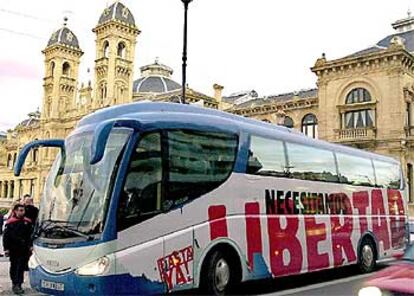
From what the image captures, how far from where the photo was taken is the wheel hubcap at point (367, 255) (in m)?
13.8

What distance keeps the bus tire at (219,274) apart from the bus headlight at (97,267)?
81.1 inches

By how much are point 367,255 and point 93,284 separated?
9056 mm

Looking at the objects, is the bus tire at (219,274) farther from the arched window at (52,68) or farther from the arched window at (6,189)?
the arched window at (6,189)

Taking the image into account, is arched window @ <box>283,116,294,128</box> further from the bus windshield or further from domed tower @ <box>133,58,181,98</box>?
the bus windshield

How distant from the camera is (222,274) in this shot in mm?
9312

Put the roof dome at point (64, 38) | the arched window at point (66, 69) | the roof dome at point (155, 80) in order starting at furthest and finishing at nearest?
the arched window at point (66, 69)
the roof dome at point (64, 38)
the roof dome at point (155, 80)

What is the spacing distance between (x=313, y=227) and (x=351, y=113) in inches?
1037

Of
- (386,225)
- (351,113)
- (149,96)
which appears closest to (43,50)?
(149,96)

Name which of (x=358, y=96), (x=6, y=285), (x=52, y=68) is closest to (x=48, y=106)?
(x=52, y=68)

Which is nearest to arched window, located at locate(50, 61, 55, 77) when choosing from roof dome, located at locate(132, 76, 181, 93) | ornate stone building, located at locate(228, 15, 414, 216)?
roof dome, located at locate(132, 76, 181, 93)

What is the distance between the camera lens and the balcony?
113 ft

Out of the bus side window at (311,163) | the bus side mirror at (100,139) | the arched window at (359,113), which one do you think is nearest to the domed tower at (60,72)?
the arched window at (359,113)

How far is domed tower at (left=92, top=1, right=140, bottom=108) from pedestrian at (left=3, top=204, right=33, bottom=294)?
5534 centimetres

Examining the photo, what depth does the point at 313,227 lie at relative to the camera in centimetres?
1166
